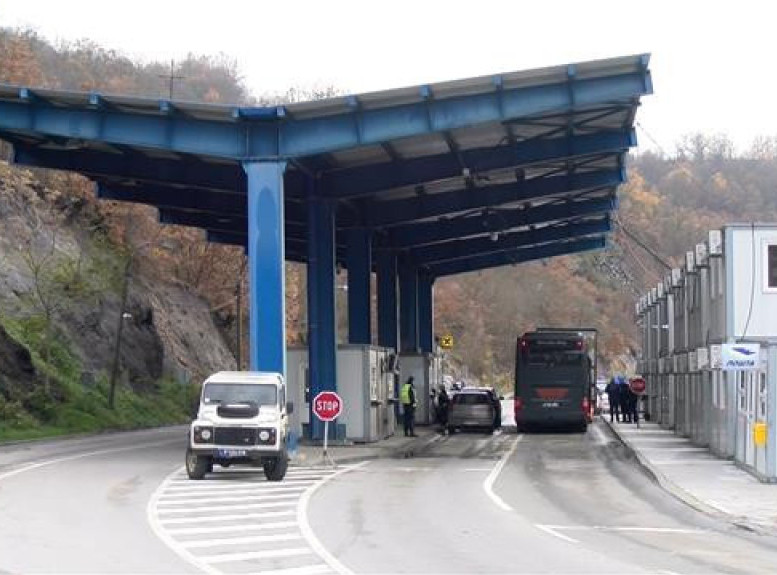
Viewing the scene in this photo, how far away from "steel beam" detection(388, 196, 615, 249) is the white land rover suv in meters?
25.8

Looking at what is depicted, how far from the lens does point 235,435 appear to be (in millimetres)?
25594

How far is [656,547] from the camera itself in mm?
16125

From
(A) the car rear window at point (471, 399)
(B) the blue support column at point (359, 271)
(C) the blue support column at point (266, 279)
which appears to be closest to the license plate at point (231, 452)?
(C) the blue support column at point (266, 279)

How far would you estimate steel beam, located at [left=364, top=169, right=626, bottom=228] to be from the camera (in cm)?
4516

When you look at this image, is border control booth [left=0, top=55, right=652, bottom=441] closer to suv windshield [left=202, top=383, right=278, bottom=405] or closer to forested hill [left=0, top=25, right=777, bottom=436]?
suv windshield [left=202, top=383, right=278, bottom=405]

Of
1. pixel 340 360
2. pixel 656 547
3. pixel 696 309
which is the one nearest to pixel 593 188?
pixel 696 309

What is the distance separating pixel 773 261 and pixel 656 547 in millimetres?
16484

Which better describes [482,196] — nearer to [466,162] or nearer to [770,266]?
[466,162]

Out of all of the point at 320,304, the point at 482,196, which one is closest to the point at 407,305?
the point at 482,196

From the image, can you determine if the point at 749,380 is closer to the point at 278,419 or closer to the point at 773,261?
the point at 773,261

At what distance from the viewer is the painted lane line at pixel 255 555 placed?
14367 millimetres

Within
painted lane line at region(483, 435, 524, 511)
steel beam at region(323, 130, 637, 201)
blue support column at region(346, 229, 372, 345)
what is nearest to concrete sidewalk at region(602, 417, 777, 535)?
painted lane line at region(483, 435, 524, 511)

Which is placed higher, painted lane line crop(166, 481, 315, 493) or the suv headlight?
the suv headlight

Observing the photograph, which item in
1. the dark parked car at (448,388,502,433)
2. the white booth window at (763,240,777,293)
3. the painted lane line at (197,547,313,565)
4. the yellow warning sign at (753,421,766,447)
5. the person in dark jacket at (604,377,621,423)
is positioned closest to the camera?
the painted lane line at (197,547,313,565)
